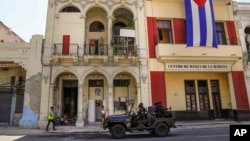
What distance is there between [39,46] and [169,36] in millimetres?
11840

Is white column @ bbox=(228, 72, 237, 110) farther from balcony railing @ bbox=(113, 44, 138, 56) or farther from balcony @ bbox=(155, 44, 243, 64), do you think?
balcony railing @ bbox=(113, 44, 138, 56)

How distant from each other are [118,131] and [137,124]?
1.14 m

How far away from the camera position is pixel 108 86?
1822 cm

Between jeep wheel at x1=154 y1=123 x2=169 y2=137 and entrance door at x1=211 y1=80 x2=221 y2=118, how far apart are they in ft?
33.6

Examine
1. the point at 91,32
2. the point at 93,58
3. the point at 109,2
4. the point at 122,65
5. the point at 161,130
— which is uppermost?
the point at 109,2

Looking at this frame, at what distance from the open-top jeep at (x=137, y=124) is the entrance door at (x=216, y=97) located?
10.0 metres

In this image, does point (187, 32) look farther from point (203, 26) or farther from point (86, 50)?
point (86, 50)

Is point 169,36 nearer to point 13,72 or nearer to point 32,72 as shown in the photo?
point 32,72

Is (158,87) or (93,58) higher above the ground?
(93,58)

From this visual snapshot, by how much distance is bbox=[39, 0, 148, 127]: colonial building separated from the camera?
1762 cm

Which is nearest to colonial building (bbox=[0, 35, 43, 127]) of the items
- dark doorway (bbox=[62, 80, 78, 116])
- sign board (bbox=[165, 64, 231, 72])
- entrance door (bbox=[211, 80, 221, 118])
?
dark doorway (bbox=[62, 80, 78, 116])

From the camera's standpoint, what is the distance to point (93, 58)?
17.7 meters

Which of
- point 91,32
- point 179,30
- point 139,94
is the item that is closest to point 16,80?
point 91,32

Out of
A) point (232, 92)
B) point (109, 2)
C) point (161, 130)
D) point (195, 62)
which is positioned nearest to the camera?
point (161, 130)
